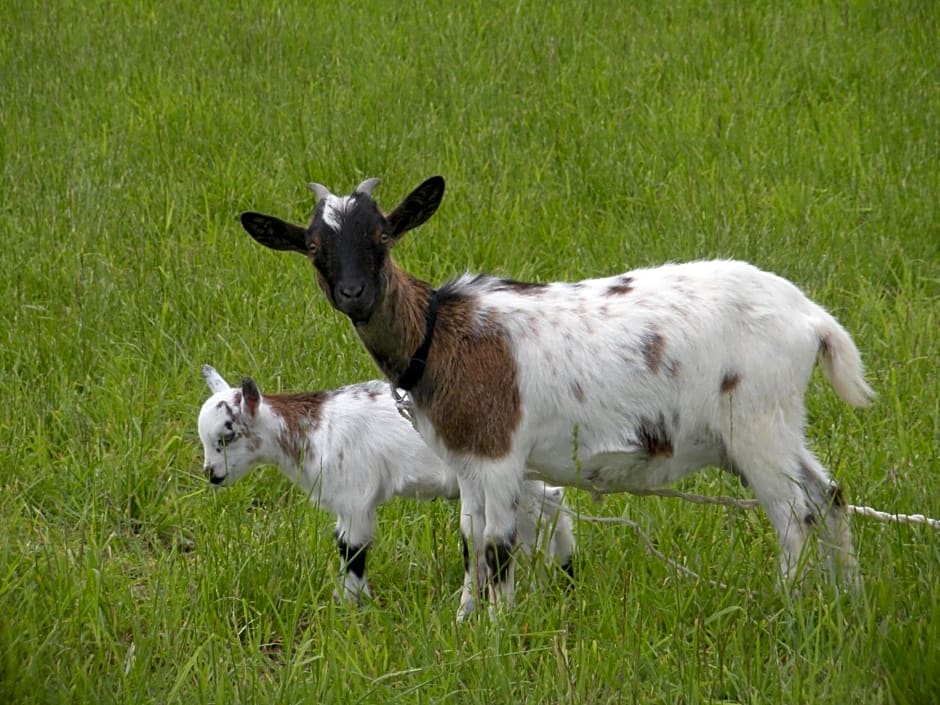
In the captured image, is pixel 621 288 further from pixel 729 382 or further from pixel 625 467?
pixel 625 467

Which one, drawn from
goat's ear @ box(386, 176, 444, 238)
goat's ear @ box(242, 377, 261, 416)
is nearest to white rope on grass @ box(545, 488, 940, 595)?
goat's ear @ box(386, 176, 444, 238)

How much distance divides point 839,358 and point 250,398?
237 centimetres

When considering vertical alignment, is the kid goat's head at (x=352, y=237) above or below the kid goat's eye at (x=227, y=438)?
above

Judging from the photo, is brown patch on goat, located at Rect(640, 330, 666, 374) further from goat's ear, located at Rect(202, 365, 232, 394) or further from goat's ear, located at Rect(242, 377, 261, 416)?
goat's ear, located at Rect(202, 365, 232, 394)

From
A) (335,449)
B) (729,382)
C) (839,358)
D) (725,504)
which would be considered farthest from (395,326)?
(839,358)

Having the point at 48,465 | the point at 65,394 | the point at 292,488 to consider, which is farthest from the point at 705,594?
the point at 65,394

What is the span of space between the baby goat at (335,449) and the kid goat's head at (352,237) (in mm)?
886

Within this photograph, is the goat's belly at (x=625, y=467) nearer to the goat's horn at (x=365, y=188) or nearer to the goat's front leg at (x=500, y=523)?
the goat's front leg at (x=500, y=523)

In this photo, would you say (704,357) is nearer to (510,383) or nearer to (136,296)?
(510,383)

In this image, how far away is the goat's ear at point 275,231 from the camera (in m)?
5.21

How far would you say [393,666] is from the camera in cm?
463

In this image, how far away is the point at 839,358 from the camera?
516 cm

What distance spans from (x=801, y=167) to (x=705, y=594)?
5089 mm

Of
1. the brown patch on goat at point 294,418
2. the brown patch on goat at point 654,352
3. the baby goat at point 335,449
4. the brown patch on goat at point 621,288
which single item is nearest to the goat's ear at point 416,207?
the brown patch on goat at point 621,288
